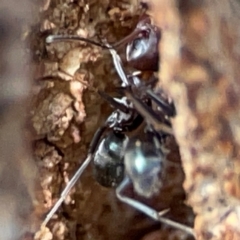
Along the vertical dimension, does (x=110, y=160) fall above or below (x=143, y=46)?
below

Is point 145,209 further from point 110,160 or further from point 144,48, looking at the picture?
point 144,48

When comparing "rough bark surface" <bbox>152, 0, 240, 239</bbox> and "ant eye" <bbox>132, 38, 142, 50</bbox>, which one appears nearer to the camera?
"rough bark surface" <bbox>152, 0, 240, 239</bbox>

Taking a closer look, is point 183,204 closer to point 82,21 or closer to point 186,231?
point 186,231

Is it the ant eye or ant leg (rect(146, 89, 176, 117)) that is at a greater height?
the ant eye

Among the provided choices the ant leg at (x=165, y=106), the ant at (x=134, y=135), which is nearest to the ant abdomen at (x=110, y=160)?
the ant at (x=134, y=135)

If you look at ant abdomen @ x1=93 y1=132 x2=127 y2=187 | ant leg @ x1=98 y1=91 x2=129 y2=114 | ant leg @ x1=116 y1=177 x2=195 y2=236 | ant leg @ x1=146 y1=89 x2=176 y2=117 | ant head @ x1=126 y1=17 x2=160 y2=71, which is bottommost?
ant leg @ x1=116 y1=177 x2=195 y2=236

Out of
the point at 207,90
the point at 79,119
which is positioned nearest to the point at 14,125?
the point at 79,119

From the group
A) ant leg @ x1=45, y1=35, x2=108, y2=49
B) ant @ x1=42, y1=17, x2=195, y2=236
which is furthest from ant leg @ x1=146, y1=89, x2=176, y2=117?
ant leg @ x1=45, y1=35, x2=108, y2=49

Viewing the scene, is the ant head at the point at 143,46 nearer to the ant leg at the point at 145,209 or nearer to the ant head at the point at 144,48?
the ant head at the point at 144,48

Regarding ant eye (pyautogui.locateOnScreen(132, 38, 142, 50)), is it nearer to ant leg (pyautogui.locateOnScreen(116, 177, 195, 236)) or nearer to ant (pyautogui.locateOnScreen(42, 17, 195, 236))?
ant (pyautogui.locateOnScreen(42, 17, 195, 236))
